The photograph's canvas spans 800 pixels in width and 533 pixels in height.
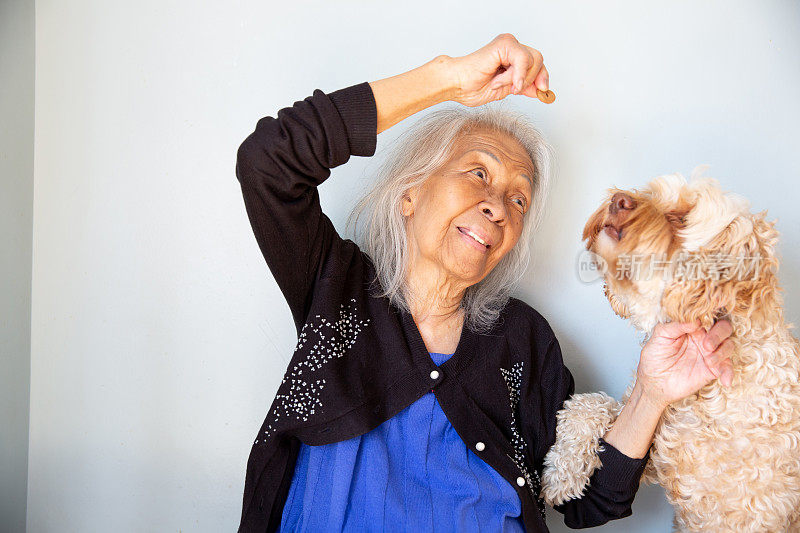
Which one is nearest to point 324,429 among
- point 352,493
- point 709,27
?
point 352,493

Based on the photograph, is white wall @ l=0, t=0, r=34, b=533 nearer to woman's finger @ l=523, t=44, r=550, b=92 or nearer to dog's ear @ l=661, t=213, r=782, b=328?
woman's finger @ l=523, t=44, r=550, b=92

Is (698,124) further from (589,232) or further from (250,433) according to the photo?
(250,433)

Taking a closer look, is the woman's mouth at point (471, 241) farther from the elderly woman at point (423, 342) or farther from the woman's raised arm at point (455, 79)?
the woman's raised arm at point (455, 79)

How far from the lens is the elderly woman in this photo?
1.18 m

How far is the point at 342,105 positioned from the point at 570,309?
0.94 meters

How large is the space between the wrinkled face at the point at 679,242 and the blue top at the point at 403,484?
52cm

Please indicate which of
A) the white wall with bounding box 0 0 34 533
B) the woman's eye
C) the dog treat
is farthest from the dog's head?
the white wall with bounding box 0 0 34 533

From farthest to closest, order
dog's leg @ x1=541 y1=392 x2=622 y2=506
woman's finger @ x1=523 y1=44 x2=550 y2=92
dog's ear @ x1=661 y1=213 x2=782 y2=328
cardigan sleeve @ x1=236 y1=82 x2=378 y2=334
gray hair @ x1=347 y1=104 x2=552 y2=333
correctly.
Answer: gray hair @ x1=347 y1=104 x2=552 y2=333 < dog's leg @ x1=541 y1=392 x2=622 y2=506 < woman's finger @ x1=523 y1=44 x2=550 y2=92 < cardigan sleeve @ x1=236 y1=82 x2=378 y2=334 < dog's ear @ x1=661 y1=213 x2=782 y2=328

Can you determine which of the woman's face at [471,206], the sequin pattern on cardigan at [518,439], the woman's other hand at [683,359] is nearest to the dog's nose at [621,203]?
the woman's other hand at [683,359]

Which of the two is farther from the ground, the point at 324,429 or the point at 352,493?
the point at 324,429

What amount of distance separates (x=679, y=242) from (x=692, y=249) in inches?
0.9

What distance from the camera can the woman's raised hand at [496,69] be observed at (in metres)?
1.22

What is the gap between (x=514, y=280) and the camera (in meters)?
1.69

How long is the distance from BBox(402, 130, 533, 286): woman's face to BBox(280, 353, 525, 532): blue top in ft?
1.01
